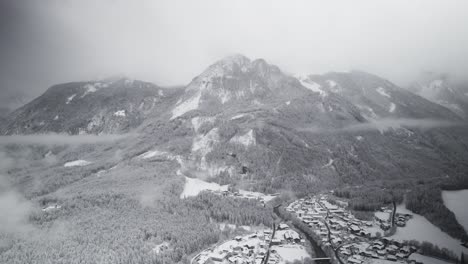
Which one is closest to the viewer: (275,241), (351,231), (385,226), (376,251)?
(376,251)

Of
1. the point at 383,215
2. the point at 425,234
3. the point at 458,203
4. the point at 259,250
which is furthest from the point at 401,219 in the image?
the point at 259,250

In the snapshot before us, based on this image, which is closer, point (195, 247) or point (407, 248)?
point (407, 248)

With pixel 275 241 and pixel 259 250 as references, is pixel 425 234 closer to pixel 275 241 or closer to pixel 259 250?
pixel 275 241

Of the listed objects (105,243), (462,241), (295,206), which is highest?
(462,241)

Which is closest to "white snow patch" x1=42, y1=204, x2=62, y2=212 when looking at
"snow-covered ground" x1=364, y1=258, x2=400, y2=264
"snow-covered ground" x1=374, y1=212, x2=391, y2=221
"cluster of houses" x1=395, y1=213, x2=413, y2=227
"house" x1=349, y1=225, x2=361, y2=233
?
"house" x1=349, y1=225, x2=361, y2=233

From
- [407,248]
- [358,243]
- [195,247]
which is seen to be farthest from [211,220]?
[407,248]

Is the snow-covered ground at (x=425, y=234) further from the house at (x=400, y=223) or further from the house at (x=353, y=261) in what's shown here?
the house at (x=353, y=261)

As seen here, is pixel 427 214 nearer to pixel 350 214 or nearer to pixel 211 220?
pixel 350 214
